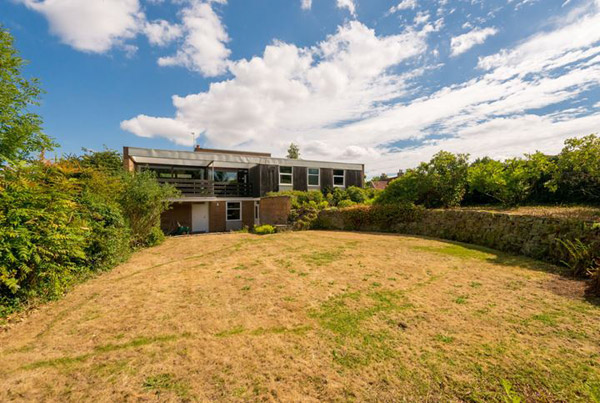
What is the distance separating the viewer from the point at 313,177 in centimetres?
2183

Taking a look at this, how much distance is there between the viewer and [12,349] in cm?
340

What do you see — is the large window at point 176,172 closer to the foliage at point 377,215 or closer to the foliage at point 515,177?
the foliage at point 377,215

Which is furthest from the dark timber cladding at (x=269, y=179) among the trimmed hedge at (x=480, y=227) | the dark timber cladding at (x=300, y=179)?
the trimmed hedge at (x=480, y=227)

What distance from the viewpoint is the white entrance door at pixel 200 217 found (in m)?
17.9

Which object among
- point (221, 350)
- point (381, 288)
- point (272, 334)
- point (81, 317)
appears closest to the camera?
point (221, 350)

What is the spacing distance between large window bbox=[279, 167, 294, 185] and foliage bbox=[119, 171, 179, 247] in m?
10.3

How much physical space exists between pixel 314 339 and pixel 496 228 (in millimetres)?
9283

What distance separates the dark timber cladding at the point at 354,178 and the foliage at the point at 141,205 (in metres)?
16.2

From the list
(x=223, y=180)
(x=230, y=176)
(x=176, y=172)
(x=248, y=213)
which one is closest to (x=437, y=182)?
(x=248, y=213)

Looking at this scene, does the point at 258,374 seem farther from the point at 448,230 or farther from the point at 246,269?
the point at 448,230

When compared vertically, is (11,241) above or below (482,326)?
above

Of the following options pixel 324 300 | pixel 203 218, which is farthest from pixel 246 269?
pixel 203 218

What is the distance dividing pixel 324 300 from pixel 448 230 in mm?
9151

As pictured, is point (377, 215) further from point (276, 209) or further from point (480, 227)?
point (276, 209)
